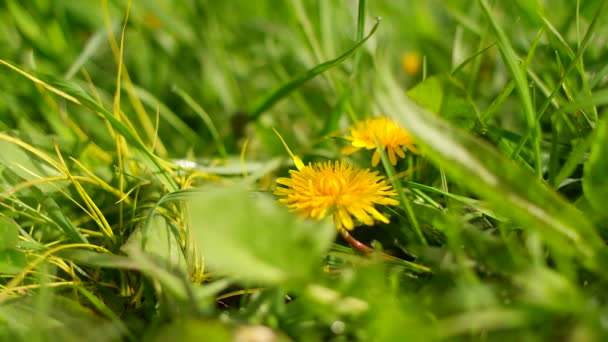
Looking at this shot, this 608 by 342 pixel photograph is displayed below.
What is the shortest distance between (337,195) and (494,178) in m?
0.17

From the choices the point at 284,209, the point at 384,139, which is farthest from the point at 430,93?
the point at 284,209

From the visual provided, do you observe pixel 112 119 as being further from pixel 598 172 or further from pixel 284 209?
pixel 598 172

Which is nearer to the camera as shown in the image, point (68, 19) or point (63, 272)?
point (63, 272)

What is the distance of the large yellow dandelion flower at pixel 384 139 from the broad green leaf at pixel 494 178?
0.55 ft

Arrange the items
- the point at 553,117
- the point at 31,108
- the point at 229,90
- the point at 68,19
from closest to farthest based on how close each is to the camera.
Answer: the point at 553,117
the point at 31,108
the point at 229,90
the point at 68,19

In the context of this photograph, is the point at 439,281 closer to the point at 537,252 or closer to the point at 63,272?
the point at 537,252

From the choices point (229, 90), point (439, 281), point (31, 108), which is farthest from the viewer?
point (229, 90)

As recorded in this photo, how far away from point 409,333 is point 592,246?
0.68ft

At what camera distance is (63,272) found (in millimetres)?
671

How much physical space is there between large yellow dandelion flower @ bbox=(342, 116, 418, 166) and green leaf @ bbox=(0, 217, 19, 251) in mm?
414

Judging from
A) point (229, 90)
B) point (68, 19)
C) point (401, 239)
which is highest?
point (68, 19)

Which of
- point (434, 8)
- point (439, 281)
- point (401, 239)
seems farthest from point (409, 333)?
point (434, 8)

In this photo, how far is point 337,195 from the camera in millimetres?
589

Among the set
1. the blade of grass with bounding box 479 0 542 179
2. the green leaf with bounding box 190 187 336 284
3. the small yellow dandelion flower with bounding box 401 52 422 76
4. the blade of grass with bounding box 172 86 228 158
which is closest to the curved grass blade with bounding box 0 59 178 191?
the blade of grass with bounding box 172 86 228 158
